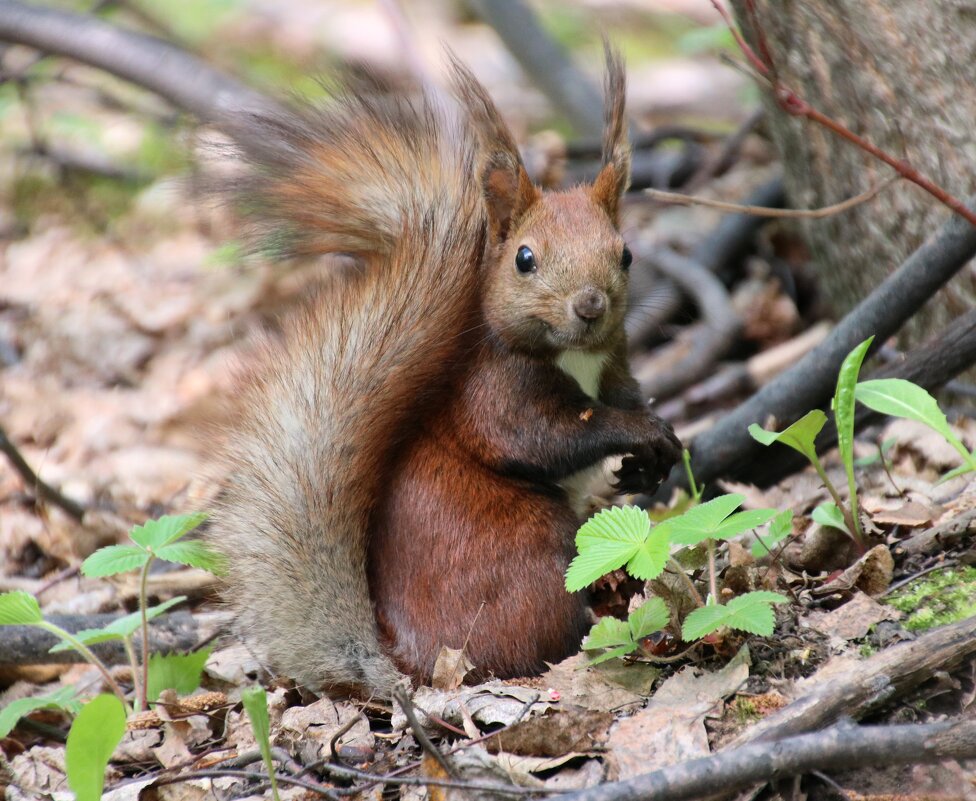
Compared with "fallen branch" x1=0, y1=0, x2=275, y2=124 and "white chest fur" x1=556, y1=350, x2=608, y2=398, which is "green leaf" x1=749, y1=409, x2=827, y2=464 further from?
"fallen branch" x1=0, y1=0, x2=275, y2=124

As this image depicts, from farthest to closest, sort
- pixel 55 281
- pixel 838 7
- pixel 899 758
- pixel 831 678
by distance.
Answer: pixel 55 281 < pixel 838 7 < pixel 831 678 < pixel 899 758

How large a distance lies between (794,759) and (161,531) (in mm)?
1768

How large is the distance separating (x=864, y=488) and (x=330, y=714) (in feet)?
6.30

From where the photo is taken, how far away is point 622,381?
3.43m

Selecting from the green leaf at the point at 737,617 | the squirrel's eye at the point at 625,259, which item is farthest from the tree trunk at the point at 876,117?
the green leaf at the point at 737,617

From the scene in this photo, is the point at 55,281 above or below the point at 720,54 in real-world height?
below

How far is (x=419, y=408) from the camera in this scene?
3191 millimetres

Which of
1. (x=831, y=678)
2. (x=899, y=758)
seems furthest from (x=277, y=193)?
(x=899, y=758)

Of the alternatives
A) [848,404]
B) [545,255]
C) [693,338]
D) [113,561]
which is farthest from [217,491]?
[693,338]

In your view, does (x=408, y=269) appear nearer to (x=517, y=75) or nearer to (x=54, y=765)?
(x=54, y=765)

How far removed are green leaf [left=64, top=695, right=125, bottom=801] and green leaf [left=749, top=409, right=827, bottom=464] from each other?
5.33 feet

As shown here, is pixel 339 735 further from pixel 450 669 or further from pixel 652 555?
pixel 652 555

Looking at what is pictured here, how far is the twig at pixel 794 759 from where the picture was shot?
1.84 m

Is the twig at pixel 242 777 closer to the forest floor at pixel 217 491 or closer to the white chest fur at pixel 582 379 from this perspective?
the forest floor at pixel 217 491
